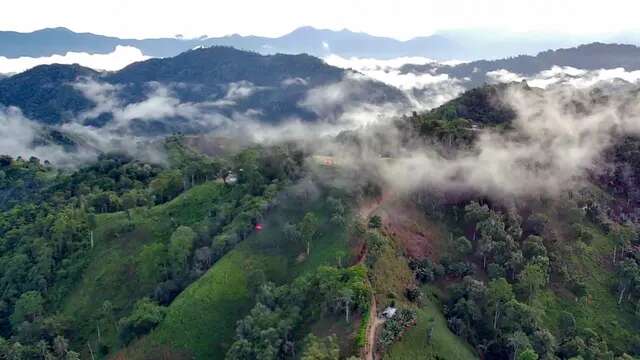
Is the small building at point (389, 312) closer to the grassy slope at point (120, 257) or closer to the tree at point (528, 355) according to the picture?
the tree at point (528, 355)

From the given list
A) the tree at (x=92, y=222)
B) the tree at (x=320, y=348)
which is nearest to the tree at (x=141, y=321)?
the tree at (x=320, y=348)

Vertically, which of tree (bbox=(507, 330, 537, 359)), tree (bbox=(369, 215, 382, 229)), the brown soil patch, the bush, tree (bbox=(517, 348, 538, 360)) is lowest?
tree (bbox=(507, 330, 537, 359))

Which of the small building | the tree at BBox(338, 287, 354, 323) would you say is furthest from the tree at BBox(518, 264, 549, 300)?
the tree at BBox(338, 287, 354, 323)

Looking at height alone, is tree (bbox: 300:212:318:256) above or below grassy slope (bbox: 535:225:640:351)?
above

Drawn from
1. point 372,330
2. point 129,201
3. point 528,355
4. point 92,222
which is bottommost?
point 528,355

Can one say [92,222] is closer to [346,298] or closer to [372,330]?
[346,298]

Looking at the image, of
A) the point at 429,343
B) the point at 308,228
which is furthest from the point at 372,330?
the point at 308,228

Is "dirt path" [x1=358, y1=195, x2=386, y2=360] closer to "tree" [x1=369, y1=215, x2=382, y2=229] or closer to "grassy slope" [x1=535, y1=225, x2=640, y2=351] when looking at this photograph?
"tree" [x1=369, y1=215, x2=382, y2=229]
